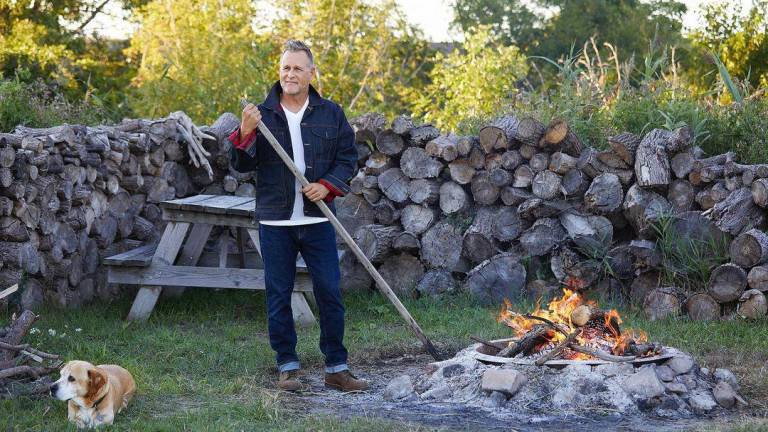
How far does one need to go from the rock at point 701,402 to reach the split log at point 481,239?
3089 millimetres

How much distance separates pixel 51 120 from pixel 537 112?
Result: 13.1 feet

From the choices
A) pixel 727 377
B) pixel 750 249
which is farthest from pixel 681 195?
pixel 727 377

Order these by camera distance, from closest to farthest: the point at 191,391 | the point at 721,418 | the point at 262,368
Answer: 1. the point at 721,418
2. the point at 191,391
3. the point at 262,368

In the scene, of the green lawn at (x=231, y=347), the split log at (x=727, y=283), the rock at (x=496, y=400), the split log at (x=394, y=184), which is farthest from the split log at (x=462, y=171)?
the rock at (x=496, y=400)

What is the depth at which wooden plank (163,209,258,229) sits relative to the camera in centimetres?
695

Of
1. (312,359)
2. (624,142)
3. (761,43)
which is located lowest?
(312,359)

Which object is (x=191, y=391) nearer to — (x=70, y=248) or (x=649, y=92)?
(x=70, y=248)

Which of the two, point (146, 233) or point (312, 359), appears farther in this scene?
point (146, 233)

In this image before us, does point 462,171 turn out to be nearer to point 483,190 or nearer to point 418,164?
point 483,190

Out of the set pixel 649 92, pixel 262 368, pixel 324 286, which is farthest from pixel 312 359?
pixel 649 92

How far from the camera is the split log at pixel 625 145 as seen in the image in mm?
7293

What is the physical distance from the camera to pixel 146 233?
7758 mm

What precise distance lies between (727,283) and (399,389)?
2829 mm

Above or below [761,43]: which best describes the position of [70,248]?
below
